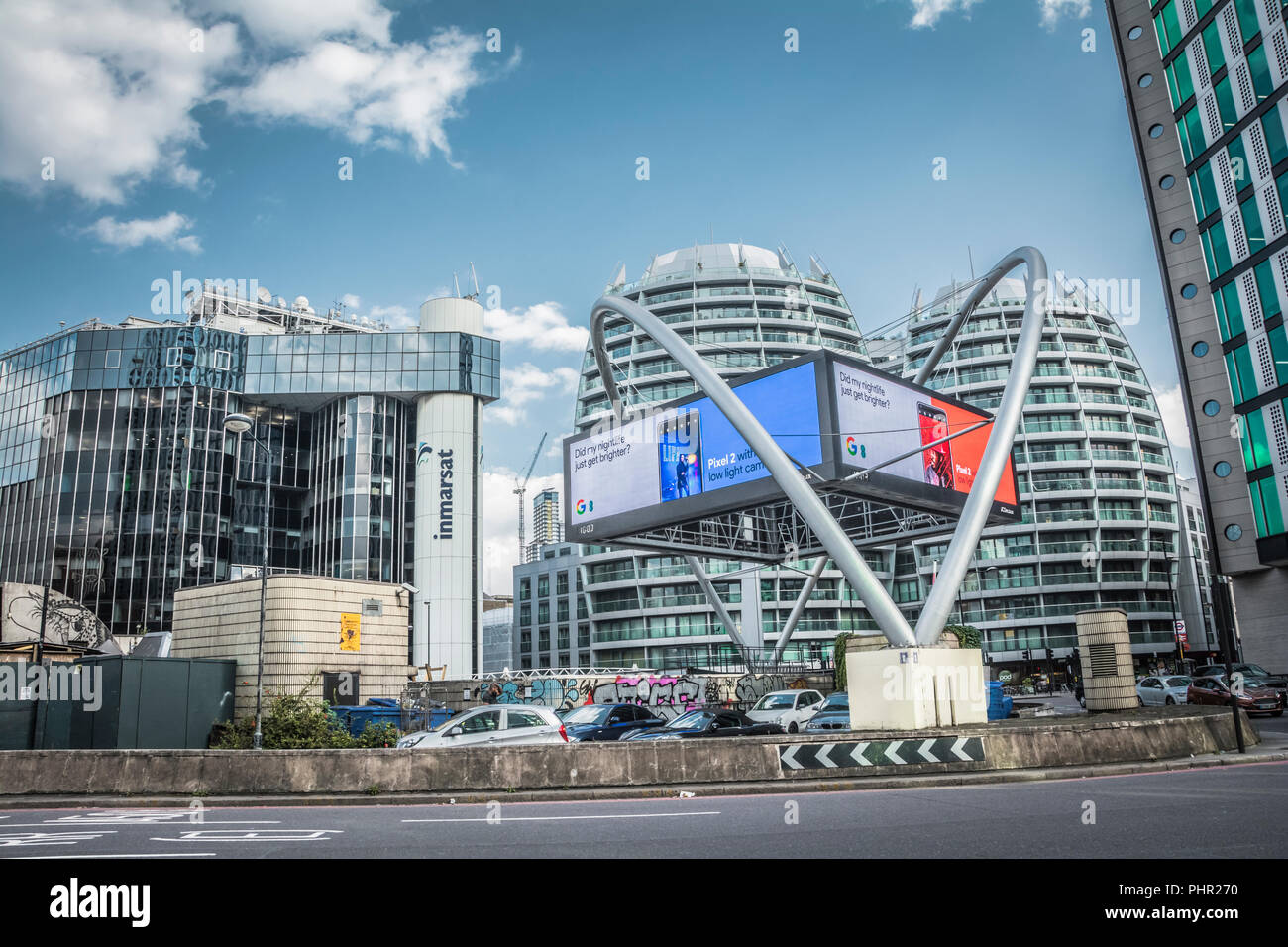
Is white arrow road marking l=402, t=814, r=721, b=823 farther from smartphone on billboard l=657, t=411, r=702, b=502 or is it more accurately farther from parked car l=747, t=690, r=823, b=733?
smartphone on billboard l=657, t=411, r=702, b=502

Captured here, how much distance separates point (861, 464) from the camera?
25.3 metres

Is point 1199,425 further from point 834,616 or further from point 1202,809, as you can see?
point 1202,809

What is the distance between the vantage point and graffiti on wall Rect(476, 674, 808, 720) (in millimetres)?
48656

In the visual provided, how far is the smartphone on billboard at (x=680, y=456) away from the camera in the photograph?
97.4 feet

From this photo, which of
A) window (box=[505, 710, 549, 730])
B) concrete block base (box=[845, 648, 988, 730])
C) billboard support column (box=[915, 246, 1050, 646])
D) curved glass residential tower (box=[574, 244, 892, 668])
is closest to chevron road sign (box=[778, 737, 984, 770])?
concrete block base (box=[845, 648, 988, 730])

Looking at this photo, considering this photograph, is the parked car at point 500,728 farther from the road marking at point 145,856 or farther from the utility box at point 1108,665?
the utility box at point 1108,665

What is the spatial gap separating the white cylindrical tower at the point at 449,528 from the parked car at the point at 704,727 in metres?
53.1

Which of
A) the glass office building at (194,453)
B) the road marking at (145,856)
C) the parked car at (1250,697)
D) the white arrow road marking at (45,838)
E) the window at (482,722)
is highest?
the glass office building at (194,453)

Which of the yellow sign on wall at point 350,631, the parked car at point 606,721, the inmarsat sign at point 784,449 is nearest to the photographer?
the parked car at point 606,721

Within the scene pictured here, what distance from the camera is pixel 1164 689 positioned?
34.0 meters

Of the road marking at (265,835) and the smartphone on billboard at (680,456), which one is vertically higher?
the smartphone on billboard at (680,456)

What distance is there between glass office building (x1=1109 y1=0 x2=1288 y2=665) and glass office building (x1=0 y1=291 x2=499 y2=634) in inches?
2081

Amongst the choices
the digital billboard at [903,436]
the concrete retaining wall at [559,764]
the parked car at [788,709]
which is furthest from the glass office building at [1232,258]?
the concrete retaining wall at [559,764]
